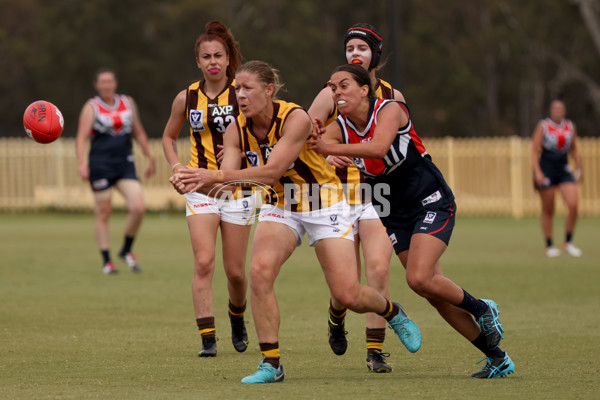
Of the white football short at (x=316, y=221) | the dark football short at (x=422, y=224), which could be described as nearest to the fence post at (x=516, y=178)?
the dark football short at (x=422, y=224)

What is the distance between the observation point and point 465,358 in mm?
7398

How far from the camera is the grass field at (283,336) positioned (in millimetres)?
6129

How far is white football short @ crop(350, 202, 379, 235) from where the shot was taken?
7387 millimetres

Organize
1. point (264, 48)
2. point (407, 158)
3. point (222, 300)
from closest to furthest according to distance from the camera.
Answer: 1. point (407, 158)
2. point (222, 300)
3. point (264, 48)

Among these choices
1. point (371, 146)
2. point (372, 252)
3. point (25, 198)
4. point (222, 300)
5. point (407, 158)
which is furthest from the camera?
point (25, 198)

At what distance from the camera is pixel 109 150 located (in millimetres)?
13164

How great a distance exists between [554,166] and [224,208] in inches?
344

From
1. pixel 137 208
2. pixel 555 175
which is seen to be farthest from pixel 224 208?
pixel 555 175

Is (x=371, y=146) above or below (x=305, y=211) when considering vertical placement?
above

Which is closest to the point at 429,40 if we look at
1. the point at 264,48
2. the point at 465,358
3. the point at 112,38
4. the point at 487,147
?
the point at 264,48

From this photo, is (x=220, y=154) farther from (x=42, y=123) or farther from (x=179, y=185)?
(x=42, y=123)

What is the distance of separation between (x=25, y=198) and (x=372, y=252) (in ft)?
84.5

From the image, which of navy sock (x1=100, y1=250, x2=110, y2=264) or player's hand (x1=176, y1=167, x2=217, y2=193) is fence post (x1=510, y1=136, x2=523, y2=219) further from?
player's hand (x1=176, y1=167, x2=217, y2=193)

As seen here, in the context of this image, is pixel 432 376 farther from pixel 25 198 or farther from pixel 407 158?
pixel 25 198
